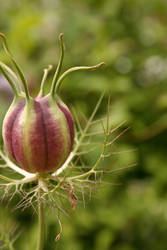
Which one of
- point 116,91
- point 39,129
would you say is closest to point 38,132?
point 39,129

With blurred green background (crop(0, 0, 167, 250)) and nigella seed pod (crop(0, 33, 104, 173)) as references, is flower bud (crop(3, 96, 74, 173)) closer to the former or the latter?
nigella seed pod (crop(0, 33, 104, 173))

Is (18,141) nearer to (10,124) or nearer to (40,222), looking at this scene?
(10,124)

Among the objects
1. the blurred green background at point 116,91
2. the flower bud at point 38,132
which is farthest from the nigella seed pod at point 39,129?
the blurred green background at point 116,91

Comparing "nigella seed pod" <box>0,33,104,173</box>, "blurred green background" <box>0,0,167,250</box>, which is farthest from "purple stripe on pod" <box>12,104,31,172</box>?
"blurred green background" <box>0,0,167,250</box>

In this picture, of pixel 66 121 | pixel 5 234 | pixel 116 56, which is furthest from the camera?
pixel 116 56

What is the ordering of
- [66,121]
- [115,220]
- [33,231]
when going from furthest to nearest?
1. [115,220]
2. [33,231]
3. [66,121]

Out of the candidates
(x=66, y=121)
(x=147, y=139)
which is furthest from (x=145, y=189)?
(x=66, y=121)

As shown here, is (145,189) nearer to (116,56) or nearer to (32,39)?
(116,56)

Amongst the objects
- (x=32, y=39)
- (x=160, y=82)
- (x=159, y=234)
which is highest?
(x=32, y=39)
